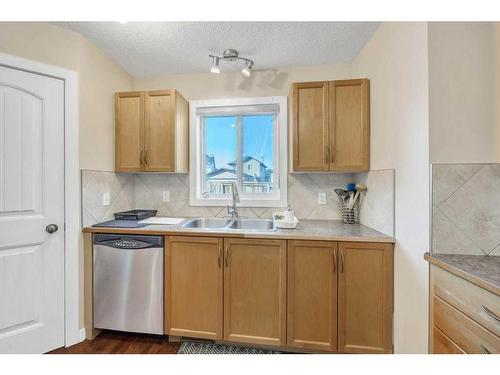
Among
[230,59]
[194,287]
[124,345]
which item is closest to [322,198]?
[194,287]

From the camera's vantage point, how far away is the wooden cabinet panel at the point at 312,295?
152cm

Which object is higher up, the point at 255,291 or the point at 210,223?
the point at 210,223

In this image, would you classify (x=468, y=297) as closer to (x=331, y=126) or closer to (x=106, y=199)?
(x=331, y=126)

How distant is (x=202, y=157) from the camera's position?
2432 millimetres

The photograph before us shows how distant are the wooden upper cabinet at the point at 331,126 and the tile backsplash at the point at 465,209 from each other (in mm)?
650

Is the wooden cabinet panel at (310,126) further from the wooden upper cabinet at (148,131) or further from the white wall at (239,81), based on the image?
the wooden upper cabinet at (148,131)

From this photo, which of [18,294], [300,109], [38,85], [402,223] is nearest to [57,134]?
[38,85]

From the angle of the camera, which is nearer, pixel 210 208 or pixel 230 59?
pixel 230 59

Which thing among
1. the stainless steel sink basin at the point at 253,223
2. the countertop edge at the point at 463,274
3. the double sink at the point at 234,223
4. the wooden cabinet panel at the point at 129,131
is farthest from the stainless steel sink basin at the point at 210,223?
the countertop edge at the point at 463,274

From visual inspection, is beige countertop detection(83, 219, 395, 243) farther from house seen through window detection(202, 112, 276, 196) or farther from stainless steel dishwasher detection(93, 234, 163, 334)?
house seen through window detection(202, 112, 276, 196)

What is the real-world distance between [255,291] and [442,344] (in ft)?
3.40

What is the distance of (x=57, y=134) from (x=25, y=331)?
4.71 feet

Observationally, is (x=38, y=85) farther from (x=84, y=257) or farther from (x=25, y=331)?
(x=25, y=331)

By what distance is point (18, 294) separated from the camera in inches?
61.2
